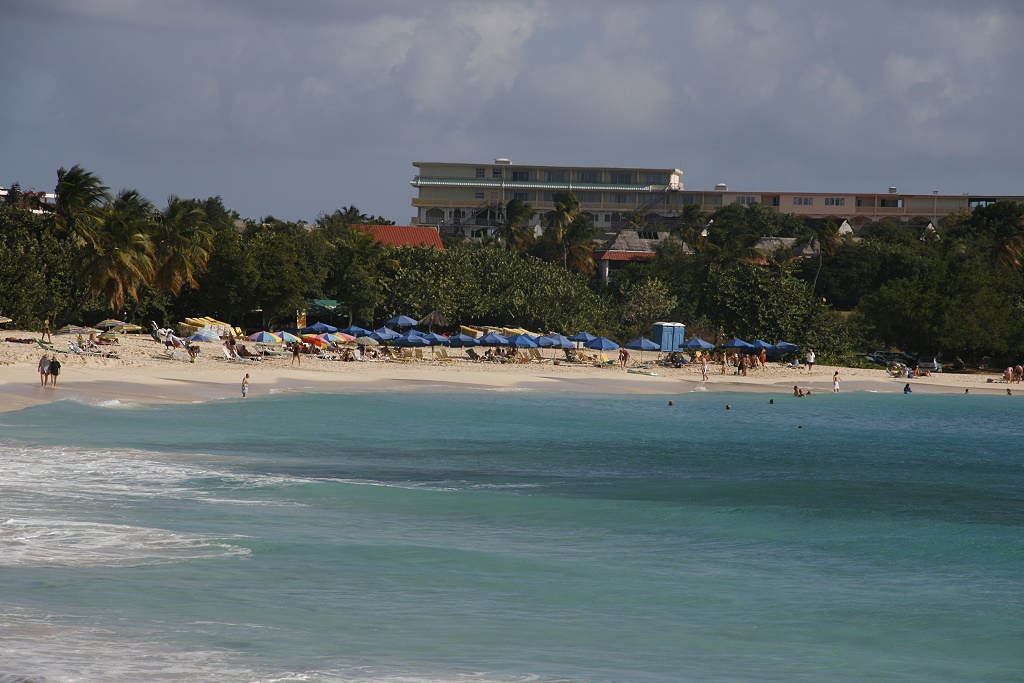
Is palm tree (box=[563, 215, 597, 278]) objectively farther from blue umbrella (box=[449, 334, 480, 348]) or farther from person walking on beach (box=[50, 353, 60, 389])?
person walking on beach (box=[50, 353, 60, 389])

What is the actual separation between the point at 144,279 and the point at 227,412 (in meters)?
19.2

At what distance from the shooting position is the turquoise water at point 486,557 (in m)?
11.6

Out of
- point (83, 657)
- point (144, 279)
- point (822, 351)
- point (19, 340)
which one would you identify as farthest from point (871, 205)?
point (83, 657)

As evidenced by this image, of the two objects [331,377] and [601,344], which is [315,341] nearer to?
[331,377]

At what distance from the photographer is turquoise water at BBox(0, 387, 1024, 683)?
38.0 ft

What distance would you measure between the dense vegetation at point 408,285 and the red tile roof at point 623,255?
1716 centimetres

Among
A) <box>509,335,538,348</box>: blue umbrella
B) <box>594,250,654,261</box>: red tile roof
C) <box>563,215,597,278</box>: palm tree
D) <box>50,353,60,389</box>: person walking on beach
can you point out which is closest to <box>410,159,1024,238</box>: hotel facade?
<box>594,250,654,261</box>: red tile roof

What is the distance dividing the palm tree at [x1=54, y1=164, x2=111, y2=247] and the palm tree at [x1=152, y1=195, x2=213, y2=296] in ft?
12.6

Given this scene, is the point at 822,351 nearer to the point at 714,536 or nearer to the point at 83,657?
the point at 714,536

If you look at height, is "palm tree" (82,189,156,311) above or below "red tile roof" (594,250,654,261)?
below

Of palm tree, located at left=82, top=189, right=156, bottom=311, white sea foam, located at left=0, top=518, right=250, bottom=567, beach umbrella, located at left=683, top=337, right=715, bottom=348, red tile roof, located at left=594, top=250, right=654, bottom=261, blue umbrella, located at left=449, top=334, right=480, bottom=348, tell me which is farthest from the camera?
red tile roof, located at left=594, top=250, right=654, bottom=261

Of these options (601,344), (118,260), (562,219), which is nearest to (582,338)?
(601,344)

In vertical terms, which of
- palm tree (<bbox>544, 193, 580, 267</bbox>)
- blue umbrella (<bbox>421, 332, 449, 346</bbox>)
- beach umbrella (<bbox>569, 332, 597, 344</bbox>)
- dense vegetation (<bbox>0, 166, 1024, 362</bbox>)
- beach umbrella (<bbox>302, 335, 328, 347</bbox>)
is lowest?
beach umbrella (<bbox>302, 335, 328, 347</bbox>)

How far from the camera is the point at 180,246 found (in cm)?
5325
